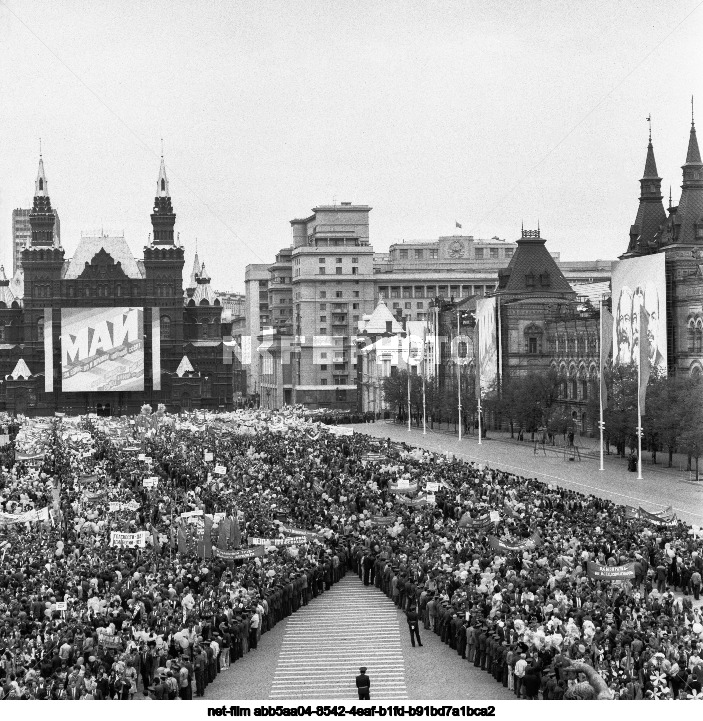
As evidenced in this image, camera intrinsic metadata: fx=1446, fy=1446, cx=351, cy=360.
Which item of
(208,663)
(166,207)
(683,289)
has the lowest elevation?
(208,663)

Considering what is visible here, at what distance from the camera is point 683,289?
72.8m

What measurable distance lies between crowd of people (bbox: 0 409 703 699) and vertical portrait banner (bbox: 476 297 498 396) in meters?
42.7

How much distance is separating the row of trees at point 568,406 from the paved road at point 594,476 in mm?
1756

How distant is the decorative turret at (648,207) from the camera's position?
92.6 metres

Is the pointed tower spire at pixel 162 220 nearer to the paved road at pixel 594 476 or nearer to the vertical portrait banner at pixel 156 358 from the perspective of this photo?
the vertical portrait banner at pixel 156 358

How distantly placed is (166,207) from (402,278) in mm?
36305

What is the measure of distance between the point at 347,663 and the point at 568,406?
212 ft

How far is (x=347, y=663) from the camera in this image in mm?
27031

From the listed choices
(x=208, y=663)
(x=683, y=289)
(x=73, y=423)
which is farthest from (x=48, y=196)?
(x=208, y=663)

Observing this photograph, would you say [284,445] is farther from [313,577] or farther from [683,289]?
[313,577]

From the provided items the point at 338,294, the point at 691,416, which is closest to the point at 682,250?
the point at 691,416

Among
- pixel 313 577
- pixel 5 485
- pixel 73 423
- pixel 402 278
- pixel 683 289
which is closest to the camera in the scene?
pixel 313 577

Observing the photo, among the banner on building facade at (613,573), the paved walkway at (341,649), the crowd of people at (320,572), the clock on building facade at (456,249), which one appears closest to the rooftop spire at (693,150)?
the crowd of people at (320,572)

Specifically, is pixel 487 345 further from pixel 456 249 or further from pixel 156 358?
pixel 456 249
